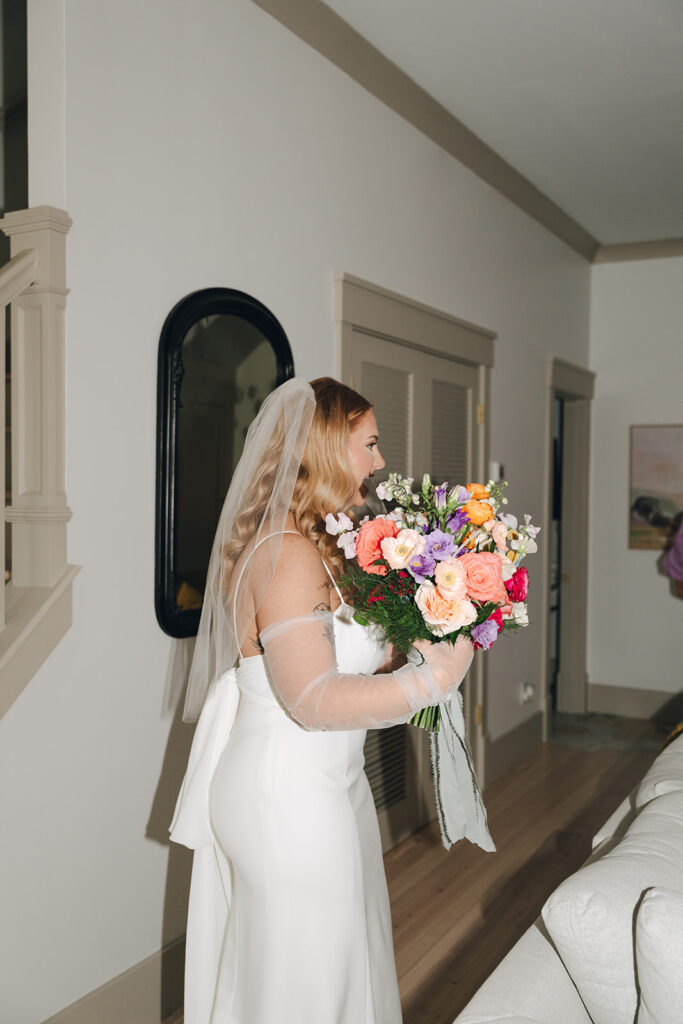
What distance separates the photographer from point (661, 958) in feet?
4.40

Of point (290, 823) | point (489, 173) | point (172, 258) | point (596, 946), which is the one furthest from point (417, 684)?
point (489, 173)

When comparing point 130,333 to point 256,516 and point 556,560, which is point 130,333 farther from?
point 556,560

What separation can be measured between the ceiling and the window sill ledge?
230cm

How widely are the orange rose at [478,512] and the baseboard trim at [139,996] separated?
1723 millimetres

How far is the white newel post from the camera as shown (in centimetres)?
221

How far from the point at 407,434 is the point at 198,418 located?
56.1 inches

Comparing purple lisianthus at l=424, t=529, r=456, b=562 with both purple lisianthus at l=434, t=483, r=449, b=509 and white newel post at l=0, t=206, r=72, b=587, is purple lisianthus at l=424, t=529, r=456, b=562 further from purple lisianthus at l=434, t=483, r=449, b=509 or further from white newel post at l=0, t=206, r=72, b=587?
white newel post at l=0, t=206, r=72, b=587

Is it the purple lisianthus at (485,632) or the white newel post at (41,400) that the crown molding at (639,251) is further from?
the purple lisianthus at (485,632)

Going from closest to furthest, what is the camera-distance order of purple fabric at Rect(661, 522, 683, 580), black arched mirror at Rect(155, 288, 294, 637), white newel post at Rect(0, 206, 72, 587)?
A: white newel post at Rect(0, 206, 72, 587) → black arched mirror at Rect(155, 288, 294, 637) → purple fabric at Rect(661, 522, 683, 580)

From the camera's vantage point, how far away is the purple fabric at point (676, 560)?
593cm

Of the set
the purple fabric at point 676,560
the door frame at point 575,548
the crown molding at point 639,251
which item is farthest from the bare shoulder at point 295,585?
the crown molding at point 639,251

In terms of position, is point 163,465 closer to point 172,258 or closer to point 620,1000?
point 172,258

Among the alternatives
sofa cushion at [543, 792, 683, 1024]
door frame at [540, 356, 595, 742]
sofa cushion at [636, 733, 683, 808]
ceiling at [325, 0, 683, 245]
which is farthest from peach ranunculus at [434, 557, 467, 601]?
door frame at [540, 356, 595, 742]

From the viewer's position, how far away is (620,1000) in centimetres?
147
